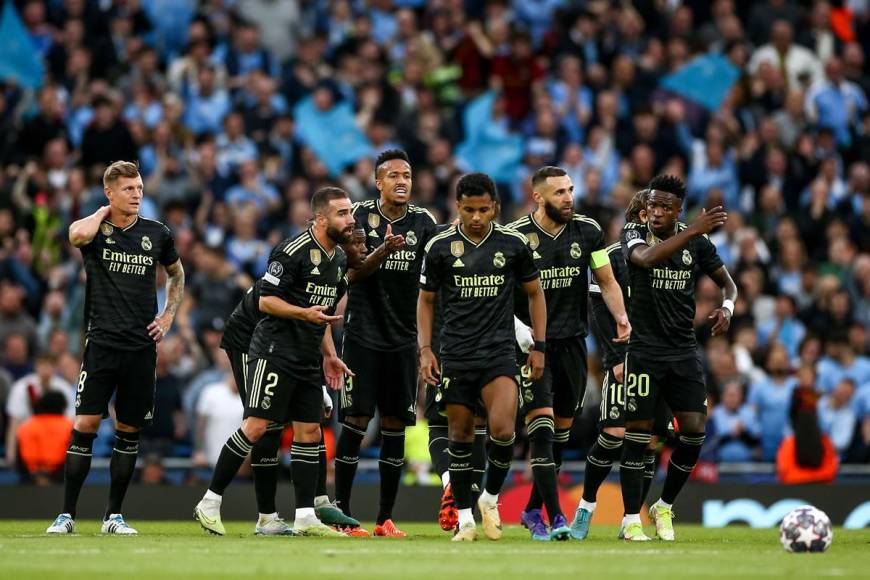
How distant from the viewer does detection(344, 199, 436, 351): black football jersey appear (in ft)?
45.3

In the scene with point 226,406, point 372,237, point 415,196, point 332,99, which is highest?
point 332,99

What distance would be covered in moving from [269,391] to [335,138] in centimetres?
1070

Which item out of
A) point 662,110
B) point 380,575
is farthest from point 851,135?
point 380,575

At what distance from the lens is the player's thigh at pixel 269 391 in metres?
12.8

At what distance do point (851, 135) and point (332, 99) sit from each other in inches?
325

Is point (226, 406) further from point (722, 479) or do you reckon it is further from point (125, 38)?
point (125, 38)

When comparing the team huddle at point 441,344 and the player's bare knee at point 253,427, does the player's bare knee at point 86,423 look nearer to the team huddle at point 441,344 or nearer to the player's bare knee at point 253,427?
the team huddle at point 441,344

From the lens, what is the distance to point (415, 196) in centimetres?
2223

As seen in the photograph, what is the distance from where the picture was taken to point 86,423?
1330 centimetres

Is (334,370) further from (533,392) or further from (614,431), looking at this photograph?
(614,431)

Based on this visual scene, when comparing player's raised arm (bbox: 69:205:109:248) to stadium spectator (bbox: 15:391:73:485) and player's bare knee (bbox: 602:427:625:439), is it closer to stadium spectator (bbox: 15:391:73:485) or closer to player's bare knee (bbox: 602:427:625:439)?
player's bare knee (bbox: 602:427:625:439)

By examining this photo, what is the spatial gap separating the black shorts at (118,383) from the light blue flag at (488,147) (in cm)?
1071

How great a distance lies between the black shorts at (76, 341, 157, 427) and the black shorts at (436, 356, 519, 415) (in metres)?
2.65

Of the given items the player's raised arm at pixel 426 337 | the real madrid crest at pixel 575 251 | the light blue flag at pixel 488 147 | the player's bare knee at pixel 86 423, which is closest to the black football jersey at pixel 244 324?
the player's bare knee at pixel 86 423
